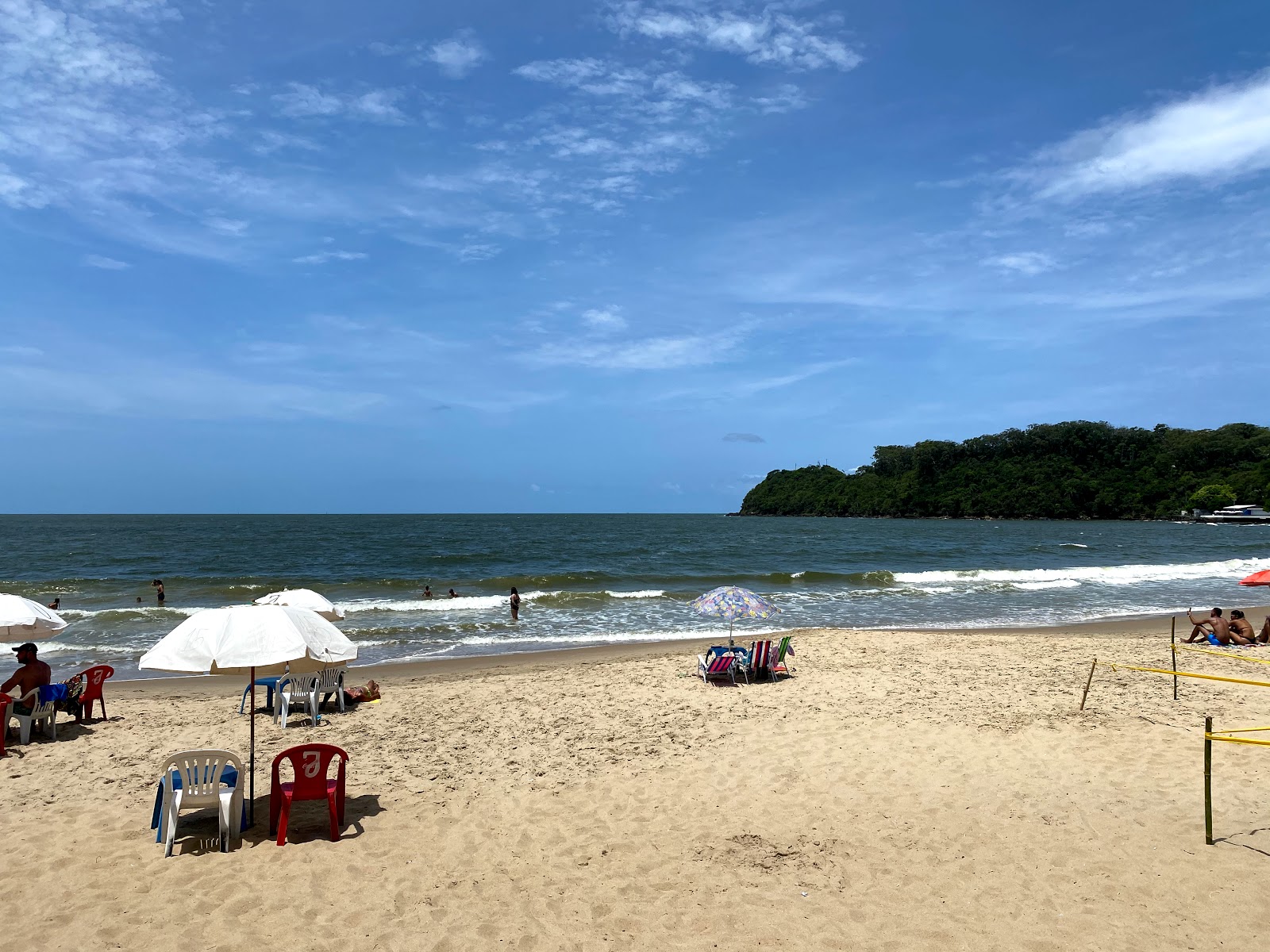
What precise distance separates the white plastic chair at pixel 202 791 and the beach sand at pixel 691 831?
207 mm

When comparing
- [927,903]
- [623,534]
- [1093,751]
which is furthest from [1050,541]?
[927,903]

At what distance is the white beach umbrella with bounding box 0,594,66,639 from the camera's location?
30.0ft

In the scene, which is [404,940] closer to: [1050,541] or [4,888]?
[4,888]

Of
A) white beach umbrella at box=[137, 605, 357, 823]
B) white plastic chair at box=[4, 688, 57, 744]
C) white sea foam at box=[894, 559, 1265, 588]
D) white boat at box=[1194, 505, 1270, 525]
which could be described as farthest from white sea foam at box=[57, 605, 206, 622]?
white boat at box=[1194, 505, 1270, 525]

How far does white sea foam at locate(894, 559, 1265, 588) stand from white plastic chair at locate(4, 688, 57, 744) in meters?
31.3

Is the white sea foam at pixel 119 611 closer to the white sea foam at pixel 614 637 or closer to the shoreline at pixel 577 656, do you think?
the shoreline at pixel 577 656

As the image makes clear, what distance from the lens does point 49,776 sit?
8578 millimetres

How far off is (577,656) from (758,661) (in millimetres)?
5914

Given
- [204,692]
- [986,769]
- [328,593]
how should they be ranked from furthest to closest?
1. [328,593]
2. [204,692]
3. [986,769]

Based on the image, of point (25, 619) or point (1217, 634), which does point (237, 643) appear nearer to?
point (25, 619)

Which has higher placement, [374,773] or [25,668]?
[25,668]

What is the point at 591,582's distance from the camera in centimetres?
3494

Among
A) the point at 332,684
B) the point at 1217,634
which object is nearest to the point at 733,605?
the point at 332,684

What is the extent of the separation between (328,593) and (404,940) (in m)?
27.0
